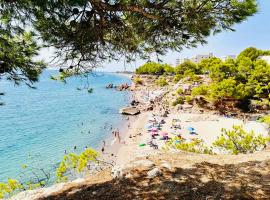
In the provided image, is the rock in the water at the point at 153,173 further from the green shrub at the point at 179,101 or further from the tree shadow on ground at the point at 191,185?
the green shrub at the point at 179,101

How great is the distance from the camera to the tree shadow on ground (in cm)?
491

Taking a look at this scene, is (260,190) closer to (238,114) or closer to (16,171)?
(16,171)

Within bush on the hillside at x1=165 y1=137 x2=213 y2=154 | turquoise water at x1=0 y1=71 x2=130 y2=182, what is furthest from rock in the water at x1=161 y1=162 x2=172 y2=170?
turquoise water at x1=0 y1=71 x2=130 y2=182

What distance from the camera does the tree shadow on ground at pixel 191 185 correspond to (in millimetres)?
4910

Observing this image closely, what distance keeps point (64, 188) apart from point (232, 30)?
479 centimetres

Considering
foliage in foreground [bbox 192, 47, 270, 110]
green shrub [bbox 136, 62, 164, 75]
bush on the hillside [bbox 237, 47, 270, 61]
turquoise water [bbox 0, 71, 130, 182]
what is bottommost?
turquoise water [bbox 0, 71, 130, 182]

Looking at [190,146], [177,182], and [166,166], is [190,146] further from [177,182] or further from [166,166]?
[177,182]

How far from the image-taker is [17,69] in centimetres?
477

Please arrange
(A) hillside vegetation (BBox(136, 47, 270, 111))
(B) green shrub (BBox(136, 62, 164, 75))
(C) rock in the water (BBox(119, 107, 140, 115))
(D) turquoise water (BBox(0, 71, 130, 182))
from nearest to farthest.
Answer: (D) turquoise water (BBox(0, 71, 130, 182)), (A) hillside vegetation (BBox(136, 47, 270, 111)), (C) rock in the water (BBox(119, 107, 140, 115)), (B) green shrub (BBox(136, 62, 164, 75))

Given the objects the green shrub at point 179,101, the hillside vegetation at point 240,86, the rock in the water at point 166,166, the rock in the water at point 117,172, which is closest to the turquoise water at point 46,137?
the green shrub at point 179,101

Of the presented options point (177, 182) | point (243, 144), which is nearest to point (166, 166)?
point (177, 182)

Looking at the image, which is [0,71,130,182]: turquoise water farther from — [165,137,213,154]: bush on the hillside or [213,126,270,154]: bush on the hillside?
[213,126,270,154]: bush on the hillside

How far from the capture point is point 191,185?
17.5ft

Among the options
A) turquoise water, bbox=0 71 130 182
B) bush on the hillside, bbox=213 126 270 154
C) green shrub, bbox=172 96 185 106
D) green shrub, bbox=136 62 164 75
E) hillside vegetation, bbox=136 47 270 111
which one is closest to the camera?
bush on the hillside, bbox=213 126 270 154
